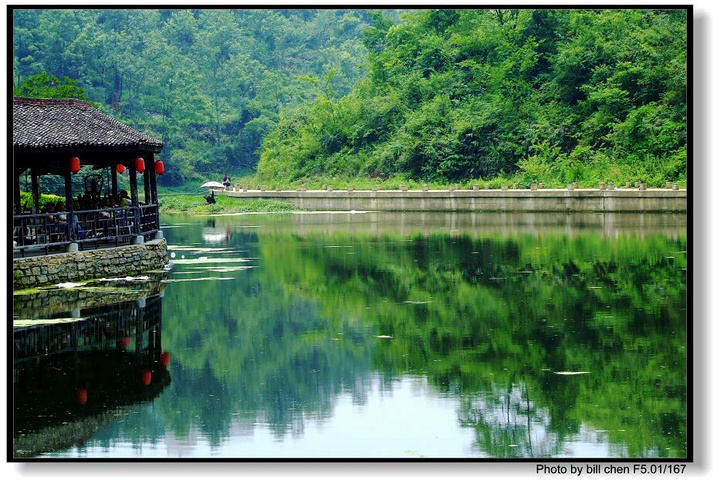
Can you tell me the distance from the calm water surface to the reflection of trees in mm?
35

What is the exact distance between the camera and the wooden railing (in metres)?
19.5

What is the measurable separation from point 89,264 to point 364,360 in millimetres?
9428

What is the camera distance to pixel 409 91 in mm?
56969

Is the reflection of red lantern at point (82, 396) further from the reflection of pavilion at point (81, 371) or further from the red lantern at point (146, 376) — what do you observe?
the red lantern at point (146, 376)

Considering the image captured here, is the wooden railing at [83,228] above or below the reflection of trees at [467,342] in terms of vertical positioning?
above

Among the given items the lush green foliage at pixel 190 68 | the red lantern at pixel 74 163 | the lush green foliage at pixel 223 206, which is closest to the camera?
the red lantern at pixel 74 163

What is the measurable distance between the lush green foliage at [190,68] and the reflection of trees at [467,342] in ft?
142

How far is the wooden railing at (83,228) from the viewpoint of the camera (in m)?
19.5

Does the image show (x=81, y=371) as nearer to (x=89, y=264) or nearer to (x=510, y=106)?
(x=89, y=264)

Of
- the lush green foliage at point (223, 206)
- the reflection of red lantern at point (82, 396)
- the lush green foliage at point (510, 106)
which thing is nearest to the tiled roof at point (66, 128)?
the reflection of red lantern at point (82, 396)

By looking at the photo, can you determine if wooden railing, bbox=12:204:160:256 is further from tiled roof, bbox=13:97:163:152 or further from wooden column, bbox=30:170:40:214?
tiled roof, bbox=13:97:163:152

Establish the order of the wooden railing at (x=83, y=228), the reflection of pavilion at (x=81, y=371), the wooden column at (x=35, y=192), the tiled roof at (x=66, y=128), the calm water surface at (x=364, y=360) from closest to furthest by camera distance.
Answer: the calm water surface at (x=364, y=360) < the reflection of pavilion at (x=81, y=371) < the wooden railing at (x=83, y=228) < the tiled roof at (x=66, y=128) < the wooden column at (x=35, y=192)

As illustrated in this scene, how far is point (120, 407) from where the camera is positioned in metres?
10.4

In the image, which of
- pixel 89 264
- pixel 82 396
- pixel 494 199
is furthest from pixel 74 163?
pixel 494 199
